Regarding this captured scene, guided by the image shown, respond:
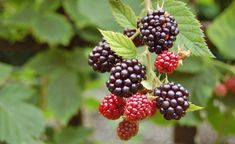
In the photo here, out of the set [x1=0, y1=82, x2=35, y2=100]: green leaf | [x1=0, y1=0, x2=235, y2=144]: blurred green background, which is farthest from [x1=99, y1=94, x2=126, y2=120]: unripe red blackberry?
[x1=0, y1=82, x2=35, y2=100]: green leaf

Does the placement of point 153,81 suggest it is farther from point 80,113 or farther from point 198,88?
point 80,113

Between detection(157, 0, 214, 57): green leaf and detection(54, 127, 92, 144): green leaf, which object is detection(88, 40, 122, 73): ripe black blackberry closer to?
detection(157, 0, 214, 57): green leaf

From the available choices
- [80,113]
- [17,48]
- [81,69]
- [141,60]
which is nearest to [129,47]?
[141,60]

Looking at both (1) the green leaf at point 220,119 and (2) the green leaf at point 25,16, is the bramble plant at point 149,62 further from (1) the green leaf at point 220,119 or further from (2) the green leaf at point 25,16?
(1) the green leaf at point 220,119

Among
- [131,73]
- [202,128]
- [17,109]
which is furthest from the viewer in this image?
[202,128]

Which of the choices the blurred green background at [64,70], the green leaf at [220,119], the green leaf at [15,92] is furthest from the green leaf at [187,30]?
the green leaf at [220,119]

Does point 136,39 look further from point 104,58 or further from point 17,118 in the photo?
point 17,118
